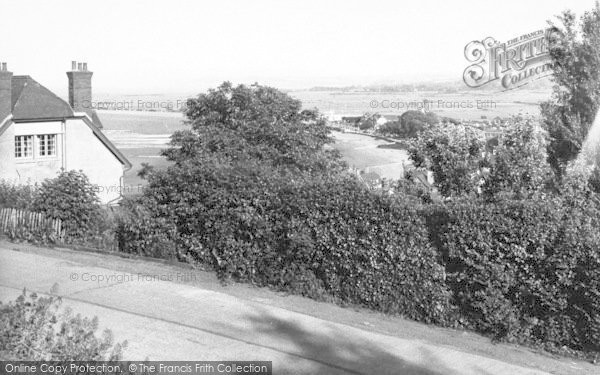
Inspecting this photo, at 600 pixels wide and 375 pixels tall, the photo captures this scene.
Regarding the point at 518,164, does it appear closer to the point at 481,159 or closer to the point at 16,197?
the point at 481,159

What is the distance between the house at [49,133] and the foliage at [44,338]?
29.4 m

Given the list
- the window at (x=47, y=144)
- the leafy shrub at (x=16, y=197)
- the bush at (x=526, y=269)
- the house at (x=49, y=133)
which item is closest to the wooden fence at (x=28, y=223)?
the leafy shrub at (x=16, y=197)

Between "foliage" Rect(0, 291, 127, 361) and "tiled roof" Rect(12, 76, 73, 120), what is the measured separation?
106ft

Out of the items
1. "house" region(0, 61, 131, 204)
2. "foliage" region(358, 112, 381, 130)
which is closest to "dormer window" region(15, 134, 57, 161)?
"house" region(0, 61, 131, 204)

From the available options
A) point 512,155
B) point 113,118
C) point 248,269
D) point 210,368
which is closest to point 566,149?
point 512,155

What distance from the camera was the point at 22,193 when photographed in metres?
15.7

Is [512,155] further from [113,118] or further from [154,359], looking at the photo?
[113,118]

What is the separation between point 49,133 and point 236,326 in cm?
3240

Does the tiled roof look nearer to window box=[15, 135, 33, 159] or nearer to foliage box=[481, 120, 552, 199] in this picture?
window box=[15, 135, 33, 159]

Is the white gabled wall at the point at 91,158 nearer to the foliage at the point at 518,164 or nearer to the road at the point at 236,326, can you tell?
the foliage at the point at 518,164

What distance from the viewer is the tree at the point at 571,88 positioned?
640 inches

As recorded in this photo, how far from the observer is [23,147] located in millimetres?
37438

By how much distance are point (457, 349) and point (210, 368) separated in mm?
2947

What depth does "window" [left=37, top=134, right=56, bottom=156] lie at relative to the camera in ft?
127
